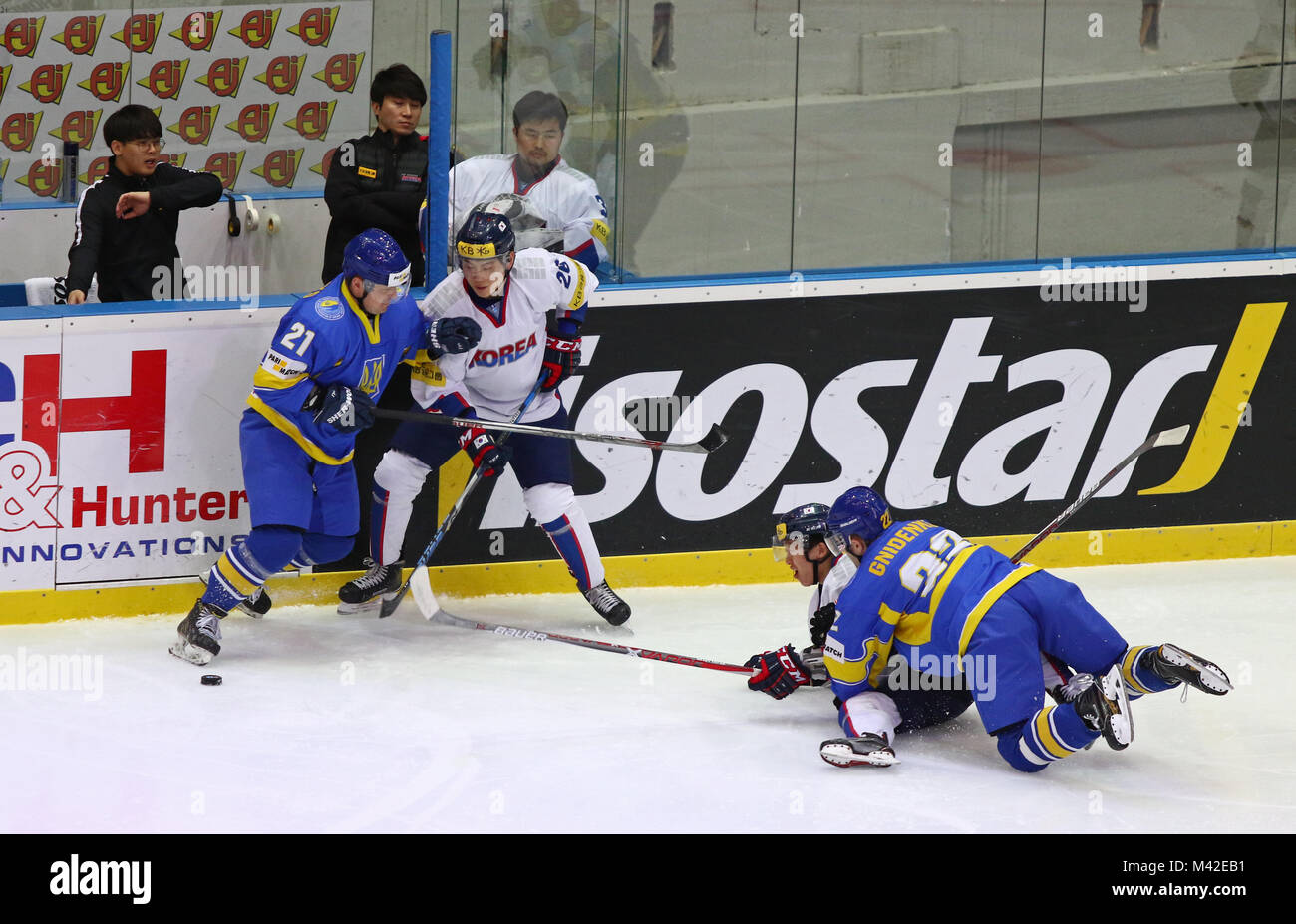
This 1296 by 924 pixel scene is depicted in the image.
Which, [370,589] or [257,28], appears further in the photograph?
[257,28]

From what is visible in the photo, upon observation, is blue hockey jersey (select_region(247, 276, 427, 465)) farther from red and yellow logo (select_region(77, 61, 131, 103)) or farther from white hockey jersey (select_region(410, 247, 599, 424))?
red and yellow logo (select_region(77, 61, 131, 103))

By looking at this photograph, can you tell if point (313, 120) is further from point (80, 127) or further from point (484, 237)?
point (484, 237)

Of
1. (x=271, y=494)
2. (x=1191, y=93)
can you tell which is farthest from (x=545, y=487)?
(x=1191, y=93)

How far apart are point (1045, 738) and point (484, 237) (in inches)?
83.1

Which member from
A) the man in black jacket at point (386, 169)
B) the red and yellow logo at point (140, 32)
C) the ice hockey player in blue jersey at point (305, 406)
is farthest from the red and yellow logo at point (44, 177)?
the ice hockey player in blue jersey at point (305, 406)

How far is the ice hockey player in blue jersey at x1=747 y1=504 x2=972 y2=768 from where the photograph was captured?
13.4 feet

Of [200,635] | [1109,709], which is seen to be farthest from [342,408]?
[1109,709]

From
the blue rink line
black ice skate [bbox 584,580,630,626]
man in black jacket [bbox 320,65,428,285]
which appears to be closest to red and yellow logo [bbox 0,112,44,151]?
the blue rink line

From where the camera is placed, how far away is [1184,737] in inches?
167

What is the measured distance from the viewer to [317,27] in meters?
8.34

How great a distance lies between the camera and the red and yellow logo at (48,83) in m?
8.27

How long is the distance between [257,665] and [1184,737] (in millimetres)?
2550

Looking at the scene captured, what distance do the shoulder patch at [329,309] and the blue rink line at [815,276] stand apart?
527 millimetres

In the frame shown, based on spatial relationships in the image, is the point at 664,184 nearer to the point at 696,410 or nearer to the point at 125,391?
the point at 696,410
